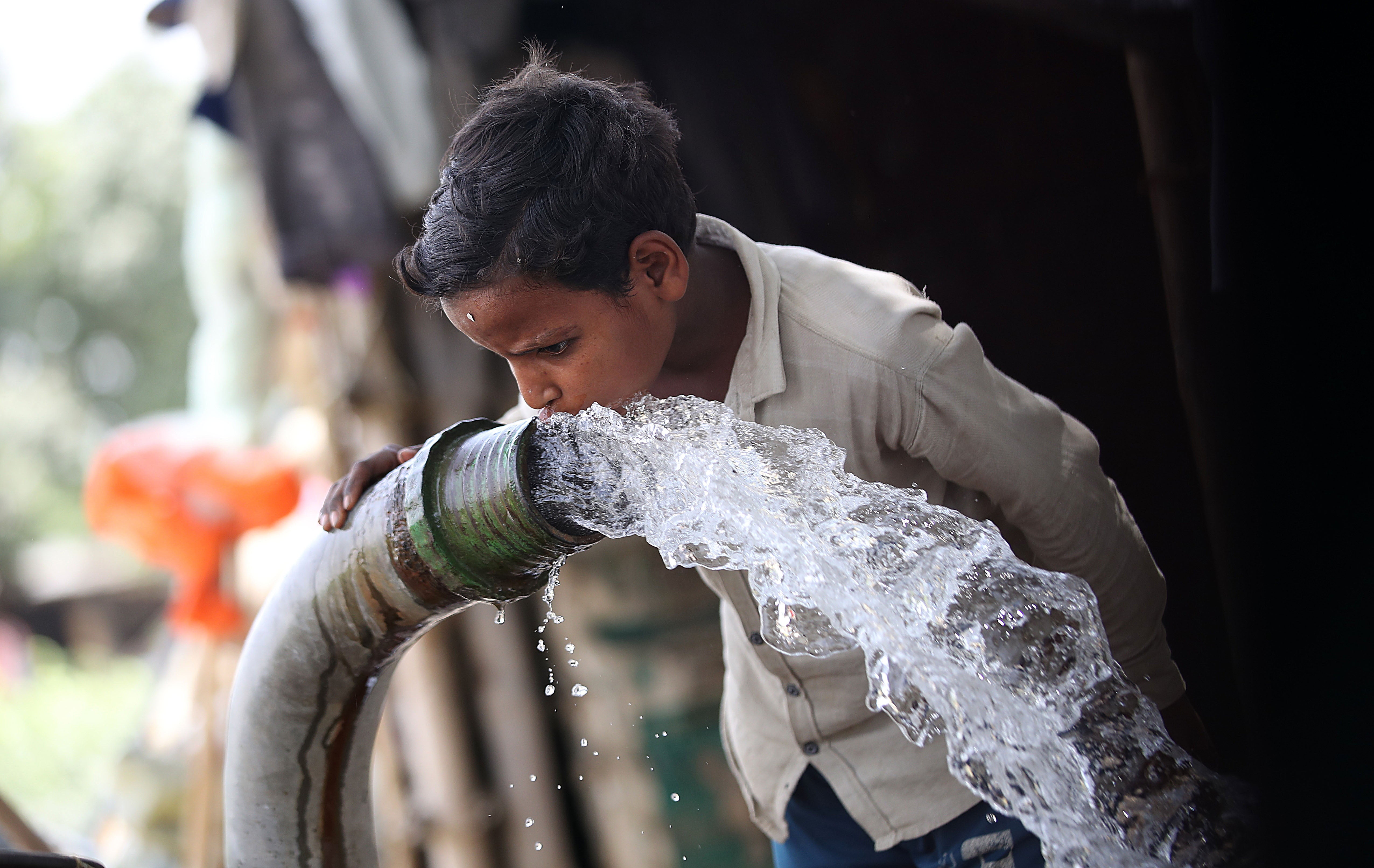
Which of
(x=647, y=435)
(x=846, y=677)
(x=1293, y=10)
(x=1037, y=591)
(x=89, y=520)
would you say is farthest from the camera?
(x=89, y=520)

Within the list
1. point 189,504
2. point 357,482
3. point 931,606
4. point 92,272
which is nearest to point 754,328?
point 931,606

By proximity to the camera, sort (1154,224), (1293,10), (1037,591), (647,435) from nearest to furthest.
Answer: (1293,10)
(1154,224)
(1037,591)
(647,435)

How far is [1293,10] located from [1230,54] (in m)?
0.09

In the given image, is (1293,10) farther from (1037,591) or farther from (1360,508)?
(1037,591)

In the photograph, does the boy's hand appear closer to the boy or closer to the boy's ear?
the boy

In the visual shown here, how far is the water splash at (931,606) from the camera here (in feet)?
3.12

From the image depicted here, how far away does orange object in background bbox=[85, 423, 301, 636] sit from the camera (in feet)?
8.93

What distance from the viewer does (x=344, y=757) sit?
117 cm

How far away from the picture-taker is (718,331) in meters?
1.07

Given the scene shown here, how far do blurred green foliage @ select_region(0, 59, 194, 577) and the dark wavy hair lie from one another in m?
10.8

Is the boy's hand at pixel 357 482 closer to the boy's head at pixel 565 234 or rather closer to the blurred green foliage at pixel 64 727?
the boy's head at pixel 565 234

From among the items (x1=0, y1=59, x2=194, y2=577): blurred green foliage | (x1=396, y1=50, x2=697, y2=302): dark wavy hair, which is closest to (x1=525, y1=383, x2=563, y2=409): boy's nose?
(x1=396, y1=50, x2=697, y2=302): dark wavy hair

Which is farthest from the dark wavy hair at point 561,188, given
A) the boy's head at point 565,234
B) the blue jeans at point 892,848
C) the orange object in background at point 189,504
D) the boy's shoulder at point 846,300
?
the orange object in background at point 189,504

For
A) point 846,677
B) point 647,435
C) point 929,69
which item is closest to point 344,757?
point 647,435
